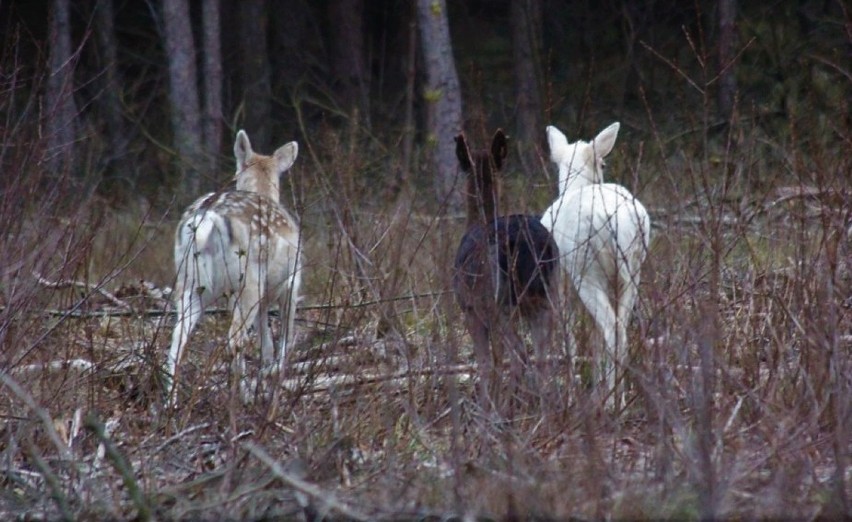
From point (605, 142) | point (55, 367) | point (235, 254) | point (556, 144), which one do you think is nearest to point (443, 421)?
point (55, 367)

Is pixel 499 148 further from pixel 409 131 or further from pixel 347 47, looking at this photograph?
pixel 347 47

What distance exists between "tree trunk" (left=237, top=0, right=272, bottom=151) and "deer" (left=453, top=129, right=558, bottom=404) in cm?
1573

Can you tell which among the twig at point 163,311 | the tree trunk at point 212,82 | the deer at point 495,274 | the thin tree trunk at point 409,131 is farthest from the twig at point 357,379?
the tree trunk at point 212,82

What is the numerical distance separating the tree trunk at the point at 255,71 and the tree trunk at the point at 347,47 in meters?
1.35

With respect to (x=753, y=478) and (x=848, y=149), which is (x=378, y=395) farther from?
(x=848, y=149)

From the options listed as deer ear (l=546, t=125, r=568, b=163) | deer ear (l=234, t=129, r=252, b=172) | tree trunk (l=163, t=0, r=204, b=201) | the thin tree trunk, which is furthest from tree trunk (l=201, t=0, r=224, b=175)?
deer ear (l=546, t=125, r=568, b=163)

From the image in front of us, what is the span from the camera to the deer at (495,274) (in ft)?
20.8

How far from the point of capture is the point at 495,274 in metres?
7.22

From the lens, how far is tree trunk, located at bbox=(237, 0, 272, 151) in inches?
932

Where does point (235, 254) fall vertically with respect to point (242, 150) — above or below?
below

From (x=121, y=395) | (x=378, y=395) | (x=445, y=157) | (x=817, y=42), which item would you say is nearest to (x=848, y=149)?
(x=378, y=395)

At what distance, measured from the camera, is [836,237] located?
624cm

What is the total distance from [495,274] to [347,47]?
61.1 feet

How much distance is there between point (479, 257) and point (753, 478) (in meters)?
2.26
